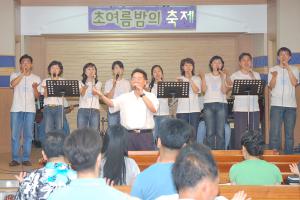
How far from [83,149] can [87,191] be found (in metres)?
0.20

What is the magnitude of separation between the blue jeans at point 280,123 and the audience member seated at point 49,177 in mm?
5603

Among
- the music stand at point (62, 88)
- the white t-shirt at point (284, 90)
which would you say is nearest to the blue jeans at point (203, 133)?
the white t-shirt at point (284, 90)

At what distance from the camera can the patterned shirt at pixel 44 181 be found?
10.9 ft

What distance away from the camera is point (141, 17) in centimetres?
1131

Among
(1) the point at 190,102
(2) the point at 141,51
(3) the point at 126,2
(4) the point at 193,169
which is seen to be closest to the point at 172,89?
(1) the point at 190,102

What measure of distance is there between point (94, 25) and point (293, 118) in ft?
15.2

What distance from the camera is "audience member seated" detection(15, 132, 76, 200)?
334cm

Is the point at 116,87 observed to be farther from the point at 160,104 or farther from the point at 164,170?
the point at 164,170

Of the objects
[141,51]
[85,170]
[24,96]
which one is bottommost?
[85,170]

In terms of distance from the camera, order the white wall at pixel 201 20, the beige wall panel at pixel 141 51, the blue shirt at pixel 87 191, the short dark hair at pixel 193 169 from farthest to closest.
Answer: the beige wall panel at pixel 141 51
the white wall at pixel 201 20
the blue shirt at pixel 87 191
the short dark hair at pixel 193 169

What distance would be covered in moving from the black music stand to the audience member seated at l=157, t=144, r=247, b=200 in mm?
5689

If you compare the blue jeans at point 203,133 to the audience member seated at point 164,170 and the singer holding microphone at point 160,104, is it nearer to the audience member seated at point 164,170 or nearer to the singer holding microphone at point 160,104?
the singer holding microphone at point 160,104

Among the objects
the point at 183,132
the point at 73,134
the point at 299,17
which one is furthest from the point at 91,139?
the point at 299,17

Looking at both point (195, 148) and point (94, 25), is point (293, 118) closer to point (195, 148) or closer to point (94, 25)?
point (94, 25)
